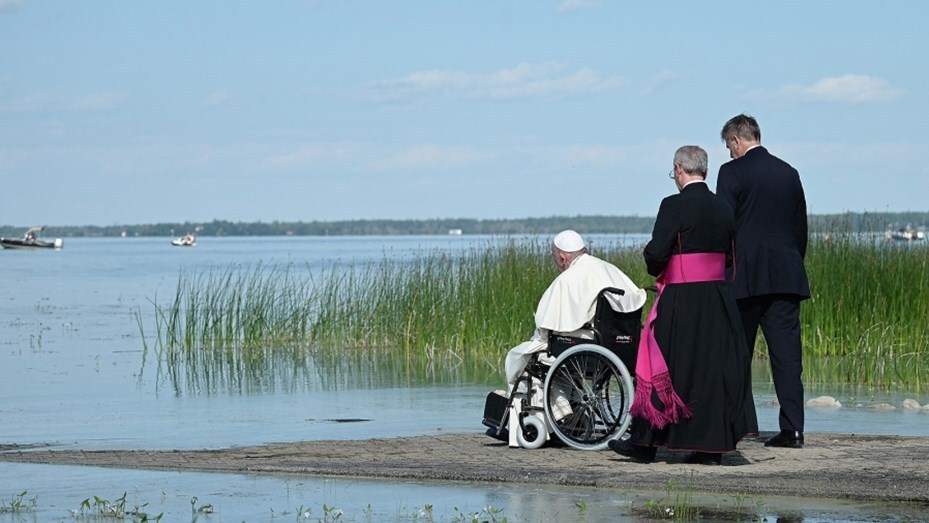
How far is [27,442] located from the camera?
35.4 ft

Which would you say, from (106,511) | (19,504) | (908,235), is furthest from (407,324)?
(106,511)

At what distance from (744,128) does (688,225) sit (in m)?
1.20

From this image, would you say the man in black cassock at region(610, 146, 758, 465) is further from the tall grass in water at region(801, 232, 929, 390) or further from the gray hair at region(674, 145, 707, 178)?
the tall grass in water at region(801, 232, 929, 390)

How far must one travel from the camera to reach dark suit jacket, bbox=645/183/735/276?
8195 millimetres

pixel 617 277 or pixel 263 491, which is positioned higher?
pixel 617 277

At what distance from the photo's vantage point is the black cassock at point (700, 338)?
26.7 feet

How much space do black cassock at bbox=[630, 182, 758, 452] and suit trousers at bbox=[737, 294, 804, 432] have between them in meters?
0.81

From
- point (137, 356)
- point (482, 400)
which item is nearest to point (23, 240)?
point (137, 356)

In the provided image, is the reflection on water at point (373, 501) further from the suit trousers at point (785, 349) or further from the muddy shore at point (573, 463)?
the suit trousers at point (785, 349)

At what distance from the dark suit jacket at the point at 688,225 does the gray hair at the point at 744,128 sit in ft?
3.16

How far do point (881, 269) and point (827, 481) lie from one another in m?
9.07

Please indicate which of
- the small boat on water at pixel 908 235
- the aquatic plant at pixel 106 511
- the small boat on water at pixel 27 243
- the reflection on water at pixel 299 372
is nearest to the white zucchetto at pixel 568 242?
the aquatic plant at pixel 106 511

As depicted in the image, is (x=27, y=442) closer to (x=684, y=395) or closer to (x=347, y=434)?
(x=347, y=434)

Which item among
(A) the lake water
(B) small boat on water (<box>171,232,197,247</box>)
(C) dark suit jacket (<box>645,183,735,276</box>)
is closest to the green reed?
(A) the lake water
